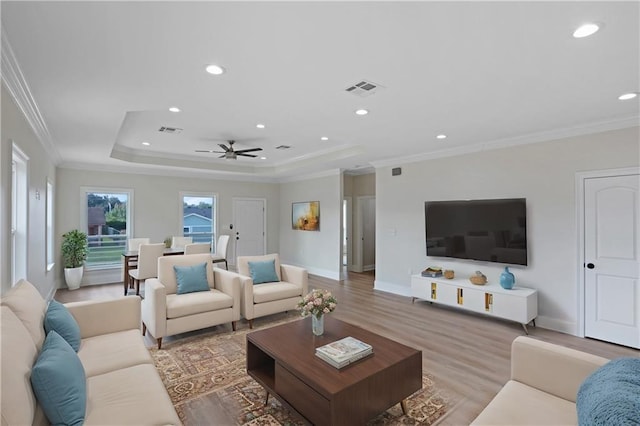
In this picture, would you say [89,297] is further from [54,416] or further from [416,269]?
[416,269]

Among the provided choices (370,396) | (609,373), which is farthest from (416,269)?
(609,373)

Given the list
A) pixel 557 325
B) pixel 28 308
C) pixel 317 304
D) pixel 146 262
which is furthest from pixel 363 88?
pixel 146 262

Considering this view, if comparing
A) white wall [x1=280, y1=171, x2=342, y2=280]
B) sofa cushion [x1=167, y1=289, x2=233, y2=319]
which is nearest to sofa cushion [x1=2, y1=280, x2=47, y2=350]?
sofa cushion [x1=167, y1=289, x2=233, y2=319]

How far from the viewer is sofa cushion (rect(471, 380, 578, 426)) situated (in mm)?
1564

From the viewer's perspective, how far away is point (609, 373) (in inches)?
55.9

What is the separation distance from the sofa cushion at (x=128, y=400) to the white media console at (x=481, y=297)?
3993mm

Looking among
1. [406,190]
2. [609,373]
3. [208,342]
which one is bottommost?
[208,342]

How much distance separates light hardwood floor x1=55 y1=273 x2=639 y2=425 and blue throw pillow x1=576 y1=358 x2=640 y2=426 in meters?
1.15

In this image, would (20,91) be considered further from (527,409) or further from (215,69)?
(527,409)

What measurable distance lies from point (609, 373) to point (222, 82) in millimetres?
3061

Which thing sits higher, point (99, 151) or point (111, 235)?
point (99, 151)

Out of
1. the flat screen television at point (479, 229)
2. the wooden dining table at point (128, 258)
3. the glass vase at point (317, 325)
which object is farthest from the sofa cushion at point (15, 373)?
the flat screen television at point (479, 229)

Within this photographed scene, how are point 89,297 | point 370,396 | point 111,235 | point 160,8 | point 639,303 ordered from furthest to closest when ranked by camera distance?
point 111,235, point 89,297, point 639,303, point 370,396, point 160,8

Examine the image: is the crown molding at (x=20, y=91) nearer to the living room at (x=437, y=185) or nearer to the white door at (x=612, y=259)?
the living room at (x=437, y=185)
